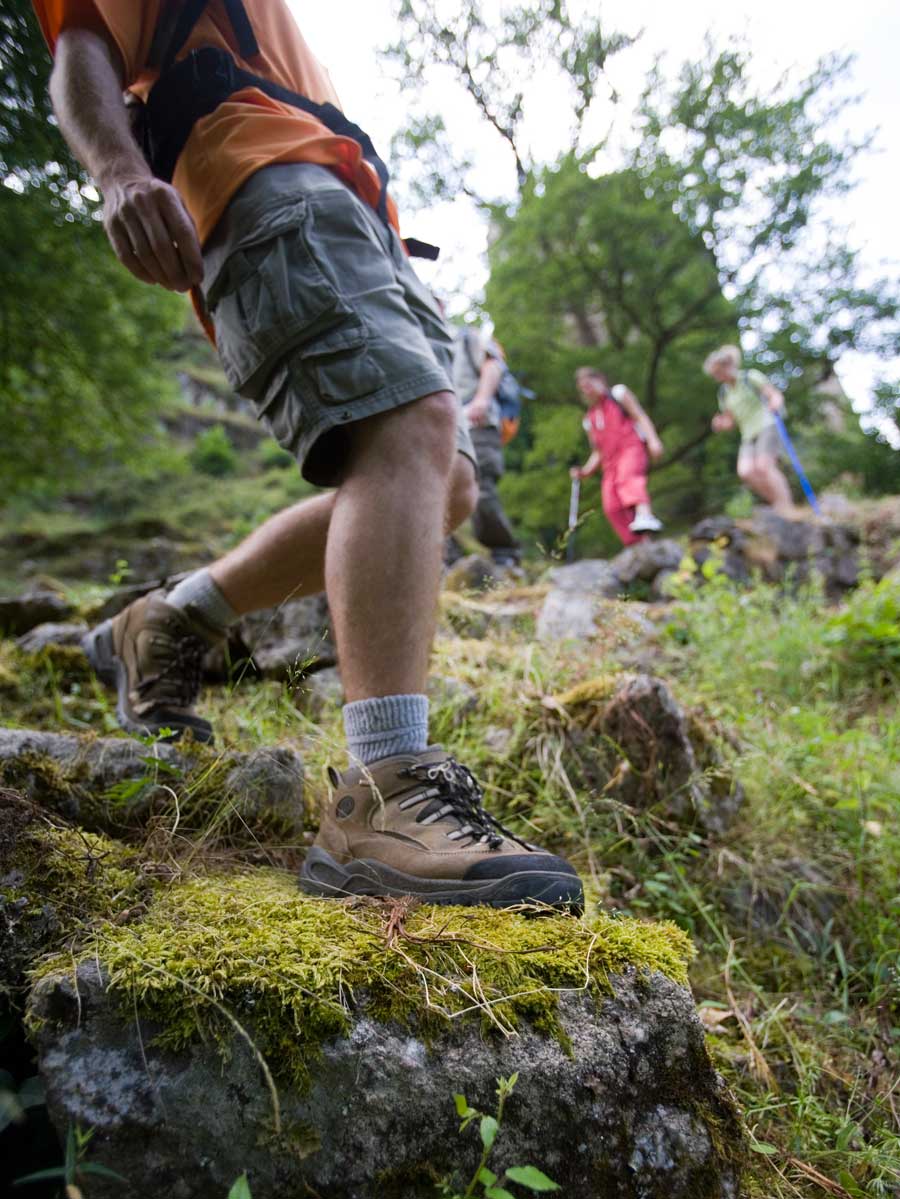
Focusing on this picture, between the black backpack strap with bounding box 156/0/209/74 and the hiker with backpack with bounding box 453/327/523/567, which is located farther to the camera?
the hiker with backpack with bounding box 453/327/523/567

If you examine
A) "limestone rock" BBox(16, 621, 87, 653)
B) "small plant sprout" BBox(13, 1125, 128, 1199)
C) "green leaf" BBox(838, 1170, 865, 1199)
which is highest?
"limestone rock" BBox(16, 621, 87, 653)

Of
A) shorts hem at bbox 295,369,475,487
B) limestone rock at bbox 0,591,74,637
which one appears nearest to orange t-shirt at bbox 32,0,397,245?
shorts hem at bbox 295,369,475,487

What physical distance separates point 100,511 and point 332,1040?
18.0 metres

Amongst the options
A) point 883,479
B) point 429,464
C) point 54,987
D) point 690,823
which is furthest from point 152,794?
point 883,479

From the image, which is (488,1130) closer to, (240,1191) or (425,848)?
(240,1191)

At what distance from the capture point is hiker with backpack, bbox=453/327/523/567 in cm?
641

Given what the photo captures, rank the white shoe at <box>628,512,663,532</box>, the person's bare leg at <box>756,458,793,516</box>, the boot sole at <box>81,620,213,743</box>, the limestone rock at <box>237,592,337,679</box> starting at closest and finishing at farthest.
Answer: the boot sole at <box>81,620,213,743</box>
the limestone rock at <box>237,592,337,679</box>
the white shoe at <box>628,512,663,532</box>
the person's bare leg at <box>756,458,793,516</box>

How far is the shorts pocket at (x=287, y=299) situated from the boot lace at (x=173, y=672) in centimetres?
79

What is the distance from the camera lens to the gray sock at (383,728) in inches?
50.9

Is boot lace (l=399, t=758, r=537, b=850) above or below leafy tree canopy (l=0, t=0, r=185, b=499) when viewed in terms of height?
below

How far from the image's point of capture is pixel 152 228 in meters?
1.27

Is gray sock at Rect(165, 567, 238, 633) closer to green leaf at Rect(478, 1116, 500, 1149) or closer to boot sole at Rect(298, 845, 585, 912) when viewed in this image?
boot sole at Rect(298, 845, 585, 912)

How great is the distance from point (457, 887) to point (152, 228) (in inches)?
50.3

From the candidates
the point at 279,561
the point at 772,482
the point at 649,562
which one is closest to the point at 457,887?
the point at 279,561
